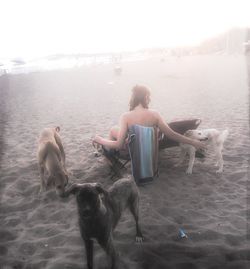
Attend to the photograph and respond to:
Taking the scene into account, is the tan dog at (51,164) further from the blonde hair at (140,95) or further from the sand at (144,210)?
the blonde hair at (140,95)

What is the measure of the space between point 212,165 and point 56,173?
3.13 metres

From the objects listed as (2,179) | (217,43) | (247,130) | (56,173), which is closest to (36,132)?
(2,179)

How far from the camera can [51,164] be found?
5.25m

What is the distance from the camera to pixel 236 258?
3629 millimetres

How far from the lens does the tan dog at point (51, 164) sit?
5129 mm

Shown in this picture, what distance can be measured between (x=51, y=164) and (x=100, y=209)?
2.31 metres

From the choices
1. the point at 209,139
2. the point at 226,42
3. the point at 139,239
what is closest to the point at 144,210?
the point at 139,239

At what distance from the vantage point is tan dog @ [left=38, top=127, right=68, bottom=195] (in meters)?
5.13

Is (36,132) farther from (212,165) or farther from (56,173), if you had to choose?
(212,165)

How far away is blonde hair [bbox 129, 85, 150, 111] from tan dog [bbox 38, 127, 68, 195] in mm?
1575

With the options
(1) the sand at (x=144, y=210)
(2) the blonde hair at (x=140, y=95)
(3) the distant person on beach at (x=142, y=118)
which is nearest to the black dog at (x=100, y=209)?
(1) the sand at (x=144, y=210)

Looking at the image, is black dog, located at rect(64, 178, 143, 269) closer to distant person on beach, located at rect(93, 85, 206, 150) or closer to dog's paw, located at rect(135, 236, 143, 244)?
dog's paw, located at rect(135, 236, 143, 244)

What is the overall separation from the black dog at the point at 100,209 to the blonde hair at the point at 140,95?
171 cm

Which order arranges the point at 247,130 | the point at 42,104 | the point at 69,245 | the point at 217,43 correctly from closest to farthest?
the point at 69,245
the point at 247,130
the point at 42,104
the point at 217,43
